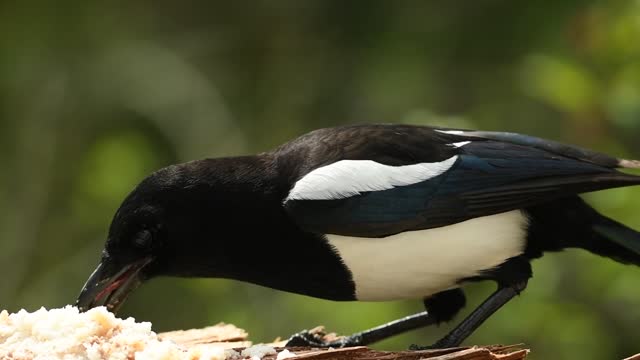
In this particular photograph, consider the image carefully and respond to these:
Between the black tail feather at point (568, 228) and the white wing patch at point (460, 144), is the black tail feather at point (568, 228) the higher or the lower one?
the lower one

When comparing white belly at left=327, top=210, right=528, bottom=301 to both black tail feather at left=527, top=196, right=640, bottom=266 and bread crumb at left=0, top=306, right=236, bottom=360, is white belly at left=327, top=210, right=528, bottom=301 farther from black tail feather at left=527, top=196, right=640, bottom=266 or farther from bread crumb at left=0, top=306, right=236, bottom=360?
bread crumb at left=0, top=306, right=236, bottom=360

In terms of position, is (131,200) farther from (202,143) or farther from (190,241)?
(202,143)

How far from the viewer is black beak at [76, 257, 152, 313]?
9.85 feet

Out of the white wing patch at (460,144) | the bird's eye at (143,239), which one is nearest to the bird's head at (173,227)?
the bird's eye at (143,239)

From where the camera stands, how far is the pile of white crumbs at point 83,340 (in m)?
2.49

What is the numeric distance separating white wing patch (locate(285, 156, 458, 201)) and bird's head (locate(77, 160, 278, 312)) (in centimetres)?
19

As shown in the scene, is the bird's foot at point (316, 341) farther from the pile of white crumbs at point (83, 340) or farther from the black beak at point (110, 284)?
the pile of white crumbs at point (83, 340)

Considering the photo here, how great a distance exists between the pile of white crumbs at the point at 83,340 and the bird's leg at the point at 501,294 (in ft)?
2.06

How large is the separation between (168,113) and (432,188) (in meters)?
3.01

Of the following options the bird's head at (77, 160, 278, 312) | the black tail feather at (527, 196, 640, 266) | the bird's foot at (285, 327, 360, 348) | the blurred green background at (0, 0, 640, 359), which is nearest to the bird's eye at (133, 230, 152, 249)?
the bird's head at (77, 160, 278, 312)

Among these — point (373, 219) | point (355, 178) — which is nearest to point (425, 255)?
point (373, 219)

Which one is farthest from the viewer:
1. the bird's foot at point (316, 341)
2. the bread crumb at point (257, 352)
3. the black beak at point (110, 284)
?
the bird's foot at point (316, 341)

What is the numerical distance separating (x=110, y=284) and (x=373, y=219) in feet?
2.23

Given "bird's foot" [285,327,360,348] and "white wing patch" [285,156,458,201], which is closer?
"white wing patch" [285,156,458,201]
